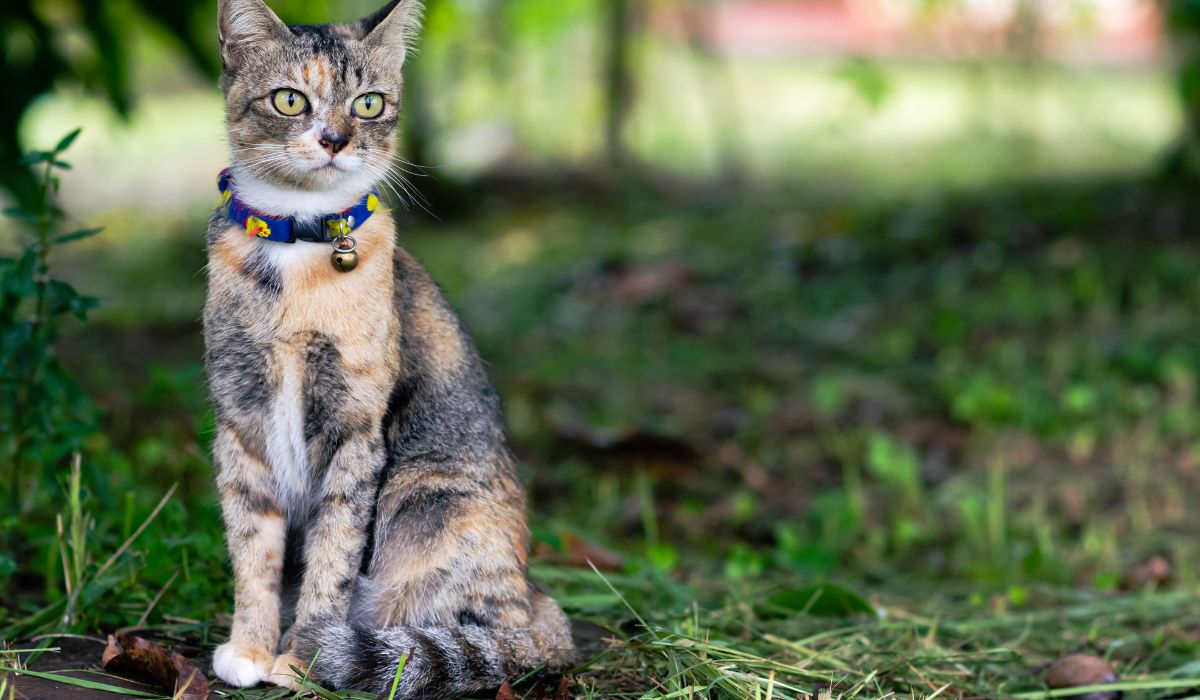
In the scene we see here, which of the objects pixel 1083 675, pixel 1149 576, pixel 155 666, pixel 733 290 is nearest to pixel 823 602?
pixel 1083 675

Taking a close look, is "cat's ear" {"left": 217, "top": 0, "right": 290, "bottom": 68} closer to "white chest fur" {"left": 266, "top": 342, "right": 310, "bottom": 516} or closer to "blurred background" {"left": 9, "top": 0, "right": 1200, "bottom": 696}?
"blurred background" {"left": 9, "top": 0, "right": 1200, "bottom": 696}

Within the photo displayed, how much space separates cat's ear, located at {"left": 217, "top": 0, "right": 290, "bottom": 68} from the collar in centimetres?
27

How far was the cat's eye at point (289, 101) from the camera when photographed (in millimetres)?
2594

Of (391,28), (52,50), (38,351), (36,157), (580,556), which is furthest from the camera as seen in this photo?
(52,50)

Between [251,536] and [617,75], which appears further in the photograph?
[617,75]

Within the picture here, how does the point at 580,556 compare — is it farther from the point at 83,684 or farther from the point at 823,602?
the point at 83,684

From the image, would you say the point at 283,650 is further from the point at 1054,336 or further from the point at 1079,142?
the point at 1079,142

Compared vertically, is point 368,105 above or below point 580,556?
above

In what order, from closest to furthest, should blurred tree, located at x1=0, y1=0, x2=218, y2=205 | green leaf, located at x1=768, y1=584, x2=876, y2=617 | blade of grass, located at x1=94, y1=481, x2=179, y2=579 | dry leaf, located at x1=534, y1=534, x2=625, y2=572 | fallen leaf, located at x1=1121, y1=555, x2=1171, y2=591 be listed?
blade of grass, located at x1=94, y1=481, x2=179, y2=579 < green leaf, located at x1=768, y1=584, x2=876, y2=617 < dry leaf, located at x1=534, y1=534, x2=625, y2=572 < fallen leaf, located at x1=1121, y1=555, x2=1171, y2=591 < blurred tree, located at x1=0, y1=0, x2=218, y2=205

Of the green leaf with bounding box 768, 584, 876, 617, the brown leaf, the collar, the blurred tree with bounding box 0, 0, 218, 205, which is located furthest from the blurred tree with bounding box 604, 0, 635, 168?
the brown leaf

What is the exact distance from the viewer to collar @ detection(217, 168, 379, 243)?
2.61 meters

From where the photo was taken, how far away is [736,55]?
14867 millimetres

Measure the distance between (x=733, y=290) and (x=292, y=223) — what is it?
443 centimetres

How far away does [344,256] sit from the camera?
103 inches
